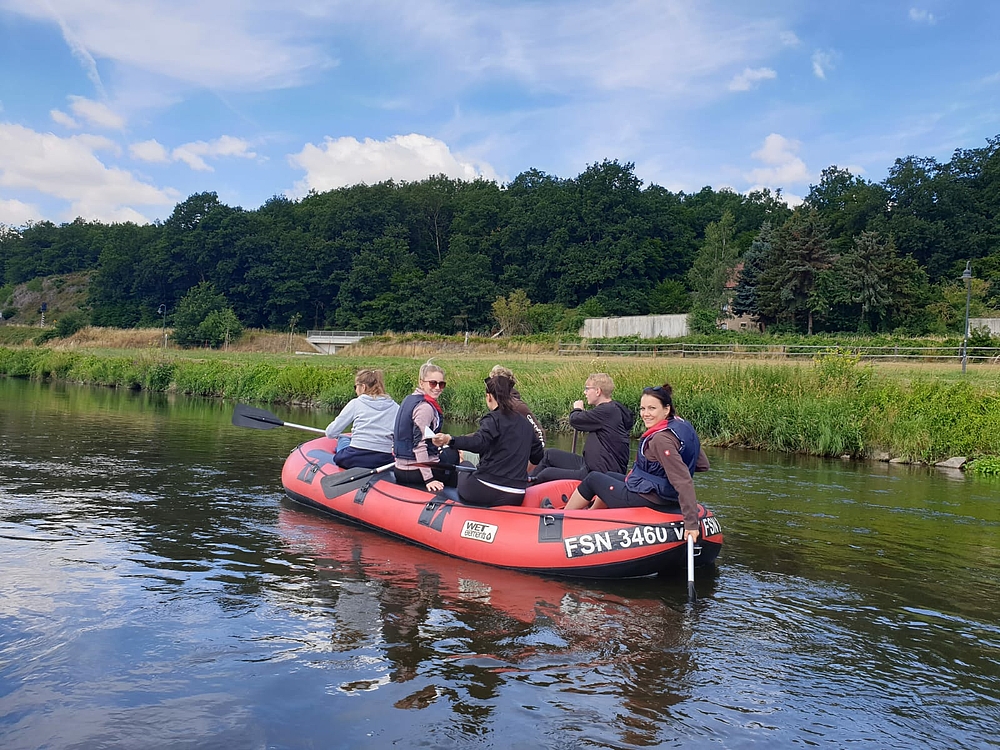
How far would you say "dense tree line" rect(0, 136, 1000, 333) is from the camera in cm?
5844

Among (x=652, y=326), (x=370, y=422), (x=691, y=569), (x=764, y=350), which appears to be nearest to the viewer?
(x=691, y=569)

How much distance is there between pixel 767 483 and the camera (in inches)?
476

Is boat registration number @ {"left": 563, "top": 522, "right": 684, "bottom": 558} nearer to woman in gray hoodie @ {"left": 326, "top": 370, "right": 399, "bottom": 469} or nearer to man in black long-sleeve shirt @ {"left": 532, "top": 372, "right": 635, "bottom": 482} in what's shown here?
man in black long-sleeve shirt @ {"left": 532, "top": 372, "right": 635, "bottom": 482}

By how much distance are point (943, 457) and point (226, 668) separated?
12970 millimetres

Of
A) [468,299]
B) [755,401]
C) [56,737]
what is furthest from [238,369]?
[468,299]

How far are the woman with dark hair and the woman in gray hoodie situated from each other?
5.95ft

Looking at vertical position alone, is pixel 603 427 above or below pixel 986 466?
above

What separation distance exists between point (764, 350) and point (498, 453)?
3174 cm

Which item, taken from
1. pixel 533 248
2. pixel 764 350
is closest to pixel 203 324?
pixel 533 248

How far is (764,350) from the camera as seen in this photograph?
121ft

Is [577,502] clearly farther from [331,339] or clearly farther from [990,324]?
[331,339]

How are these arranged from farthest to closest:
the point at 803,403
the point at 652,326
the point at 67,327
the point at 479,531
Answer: the point at 67,327 → the point at 652,326 → the point at 803,403 → the point at 479,531

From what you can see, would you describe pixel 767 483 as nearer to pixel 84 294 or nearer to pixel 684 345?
pixel 684 345

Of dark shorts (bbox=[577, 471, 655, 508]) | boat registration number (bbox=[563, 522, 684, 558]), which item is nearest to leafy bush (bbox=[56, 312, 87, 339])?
dark shorts (bbox=[577, 471, 655, 508])
